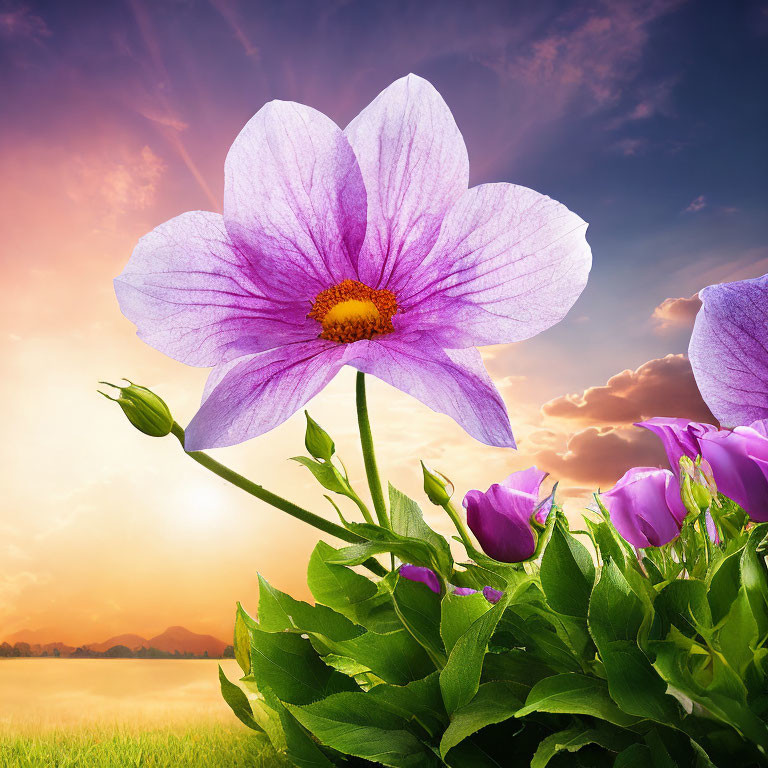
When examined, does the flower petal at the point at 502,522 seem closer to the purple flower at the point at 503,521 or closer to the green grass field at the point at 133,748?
the purple flower at the point at 503,521

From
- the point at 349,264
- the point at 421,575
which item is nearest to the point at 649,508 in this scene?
the point at 421,575

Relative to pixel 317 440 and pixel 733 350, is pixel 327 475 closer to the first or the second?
pixel 317 440

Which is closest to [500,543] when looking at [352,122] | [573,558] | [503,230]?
[573,558]

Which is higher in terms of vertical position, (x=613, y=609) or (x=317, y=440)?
(x=317, y=440)

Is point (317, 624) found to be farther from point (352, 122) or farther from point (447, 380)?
point (352, 122)

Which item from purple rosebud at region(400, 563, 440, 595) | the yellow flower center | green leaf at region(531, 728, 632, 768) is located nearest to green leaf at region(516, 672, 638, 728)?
green leaf at region(531, 728, 632, 768)

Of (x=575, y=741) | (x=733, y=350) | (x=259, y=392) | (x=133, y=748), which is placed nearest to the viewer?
(x=575, y=741)

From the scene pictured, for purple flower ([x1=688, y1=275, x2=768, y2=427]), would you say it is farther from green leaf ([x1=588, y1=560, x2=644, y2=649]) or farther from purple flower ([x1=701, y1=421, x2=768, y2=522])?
green leaf ([x1=588, y1=560, x2=644, y2=649])
